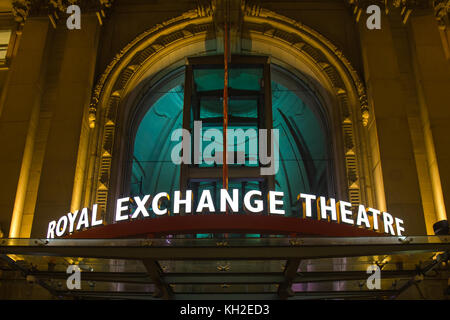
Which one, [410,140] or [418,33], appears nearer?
[410,140]

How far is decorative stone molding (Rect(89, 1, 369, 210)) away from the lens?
1961 cm

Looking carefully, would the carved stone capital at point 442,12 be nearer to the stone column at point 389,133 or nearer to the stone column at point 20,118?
the stone column at point 389,133

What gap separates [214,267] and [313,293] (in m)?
3.04

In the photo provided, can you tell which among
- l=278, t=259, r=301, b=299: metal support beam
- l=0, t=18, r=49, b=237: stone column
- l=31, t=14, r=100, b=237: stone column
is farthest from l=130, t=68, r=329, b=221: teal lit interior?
l=278, t=259, r=301, b=299: metal support beam

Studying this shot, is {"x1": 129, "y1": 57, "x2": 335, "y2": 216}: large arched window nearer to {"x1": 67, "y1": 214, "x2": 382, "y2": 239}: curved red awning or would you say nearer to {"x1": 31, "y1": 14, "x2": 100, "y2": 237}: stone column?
{"x1": 31, "y1": 14, "x2": 100, "y2": 237}: stone column

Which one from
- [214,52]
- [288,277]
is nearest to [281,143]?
[214,52]

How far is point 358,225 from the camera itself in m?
15.4

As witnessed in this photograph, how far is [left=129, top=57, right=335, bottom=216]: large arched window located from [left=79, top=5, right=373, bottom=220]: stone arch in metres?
1.09

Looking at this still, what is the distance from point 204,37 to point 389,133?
970cm

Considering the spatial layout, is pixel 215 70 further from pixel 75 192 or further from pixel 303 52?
pixel 75 192

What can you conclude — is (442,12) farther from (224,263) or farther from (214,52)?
(224,263)

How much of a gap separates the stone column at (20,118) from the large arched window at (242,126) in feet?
15.2

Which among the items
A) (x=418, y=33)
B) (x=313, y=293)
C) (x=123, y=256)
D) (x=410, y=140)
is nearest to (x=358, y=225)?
(x=313, y=293)

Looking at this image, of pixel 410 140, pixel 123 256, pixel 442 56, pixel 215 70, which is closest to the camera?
pixel 123 256
